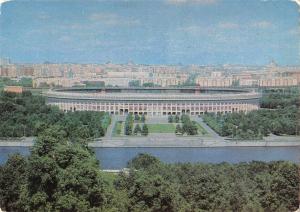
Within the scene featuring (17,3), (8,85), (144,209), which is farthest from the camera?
(8,85)

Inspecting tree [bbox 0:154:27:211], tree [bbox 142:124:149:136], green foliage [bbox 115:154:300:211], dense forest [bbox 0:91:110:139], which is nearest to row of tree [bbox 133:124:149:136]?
tree [bbox 142:124:149:136]

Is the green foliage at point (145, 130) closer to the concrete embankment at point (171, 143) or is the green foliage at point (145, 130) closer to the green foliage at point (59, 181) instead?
the concrete embankment at point (171, 143)

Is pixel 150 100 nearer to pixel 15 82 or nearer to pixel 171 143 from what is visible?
pixel 171 143

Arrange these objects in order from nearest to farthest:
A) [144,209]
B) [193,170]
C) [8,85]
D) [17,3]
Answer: [144,209] < [17,3] < [193,170] < [8,85]

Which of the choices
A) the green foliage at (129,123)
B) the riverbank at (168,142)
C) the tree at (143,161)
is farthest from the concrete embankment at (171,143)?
the tree at (143,161)

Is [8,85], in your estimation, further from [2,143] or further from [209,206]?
[209,206]

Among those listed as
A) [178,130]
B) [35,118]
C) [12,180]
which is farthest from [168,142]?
[12,180]

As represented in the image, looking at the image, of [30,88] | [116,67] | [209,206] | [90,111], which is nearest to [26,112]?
[30,88]
